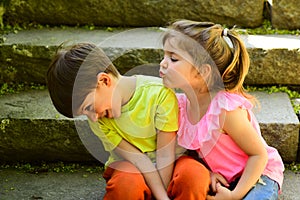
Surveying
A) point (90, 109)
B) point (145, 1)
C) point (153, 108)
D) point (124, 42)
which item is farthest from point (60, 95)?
point (145, 1)

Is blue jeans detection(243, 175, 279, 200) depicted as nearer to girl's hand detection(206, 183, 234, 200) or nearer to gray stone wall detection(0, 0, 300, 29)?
girl's hand detection(206, 183, 234, 200)

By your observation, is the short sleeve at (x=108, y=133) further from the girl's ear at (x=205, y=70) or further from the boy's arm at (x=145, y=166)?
the girl's ear at (x=205, y=70)

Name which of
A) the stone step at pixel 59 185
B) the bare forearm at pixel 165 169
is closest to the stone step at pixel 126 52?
the stone step at pixel 59 185

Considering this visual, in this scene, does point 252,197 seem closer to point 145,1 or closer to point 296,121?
point 296,121

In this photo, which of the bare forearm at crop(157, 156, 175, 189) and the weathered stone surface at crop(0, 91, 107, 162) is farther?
the weathered stone surface at crop(0, 91, 107, 162)

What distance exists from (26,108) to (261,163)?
3.87 ft

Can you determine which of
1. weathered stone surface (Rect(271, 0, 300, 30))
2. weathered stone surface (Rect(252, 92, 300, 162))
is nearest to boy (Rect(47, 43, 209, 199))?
weathered stone surface (Rect(252, 92, 300, 162))

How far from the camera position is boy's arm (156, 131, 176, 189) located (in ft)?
7.28

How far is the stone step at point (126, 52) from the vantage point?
2828mm

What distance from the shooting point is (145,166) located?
2.23 metres

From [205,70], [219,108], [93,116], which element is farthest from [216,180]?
[93,116]

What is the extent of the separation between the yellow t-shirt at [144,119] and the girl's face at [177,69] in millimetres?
79

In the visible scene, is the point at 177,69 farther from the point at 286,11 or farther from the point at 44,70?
the point at 286,11

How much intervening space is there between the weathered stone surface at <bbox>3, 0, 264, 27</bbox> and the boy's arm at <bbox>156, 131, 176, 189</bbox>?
1.10 metres
